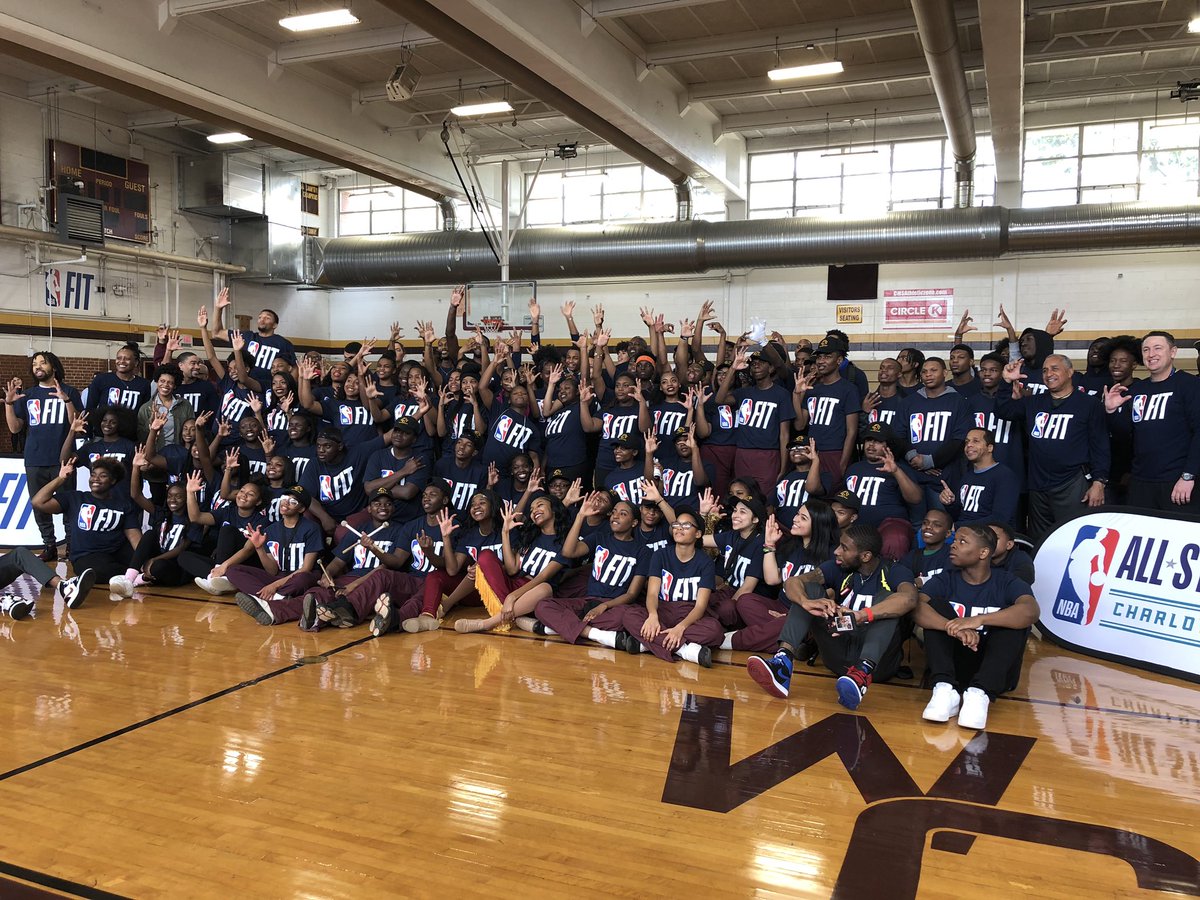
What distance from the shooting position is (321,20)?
1072 cm

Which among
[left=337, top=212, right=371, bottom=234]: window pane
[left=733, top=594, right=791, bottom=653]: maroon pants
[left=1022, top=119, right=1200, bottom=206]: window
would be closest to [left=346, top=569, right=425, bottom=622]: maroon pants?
[left=733, top=594, right=791, bottom=653]: maroon pants

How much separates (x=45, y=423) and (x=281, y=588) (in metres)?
3.99

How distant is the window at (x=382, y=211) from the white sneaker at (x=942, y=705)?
1716cm

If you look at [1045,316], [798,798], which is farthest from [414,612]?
[1045,316]

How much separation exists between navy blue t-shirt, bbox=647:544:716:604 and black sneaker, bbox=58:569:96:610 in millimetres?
4742

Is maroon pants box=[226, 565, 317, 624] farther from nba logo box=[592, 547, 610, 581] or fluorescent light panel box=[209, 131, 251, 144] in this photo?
fluorescent light panel box=[209, 131, 251, 144]

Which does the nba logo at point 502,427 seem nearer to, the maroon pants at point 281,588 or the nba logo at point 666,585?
the maroon pants at point 281,588

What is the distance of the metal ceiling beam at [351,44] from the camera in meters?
12.2

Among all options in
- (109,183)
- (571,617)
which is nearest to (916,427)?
(571,617)

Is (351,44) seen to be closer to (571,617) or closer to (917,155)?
(571,617)

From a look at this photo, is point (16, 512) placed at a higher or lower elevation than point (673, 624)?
higher

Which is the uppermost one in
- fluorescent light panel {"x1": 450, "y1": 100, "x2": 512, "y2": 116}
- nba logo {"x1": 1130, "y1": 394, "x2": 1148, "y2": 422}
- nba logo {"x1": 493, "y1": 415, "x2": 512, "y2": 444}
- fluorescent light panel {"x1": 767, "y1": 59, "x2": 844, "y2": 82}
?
fluorescent light panel {"x1": 767, "y1": 59, "x2": 844, "y2": 82}

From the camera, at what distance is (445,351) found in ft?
36.3

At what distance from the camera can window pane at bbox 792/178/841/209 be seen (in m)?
17.2
